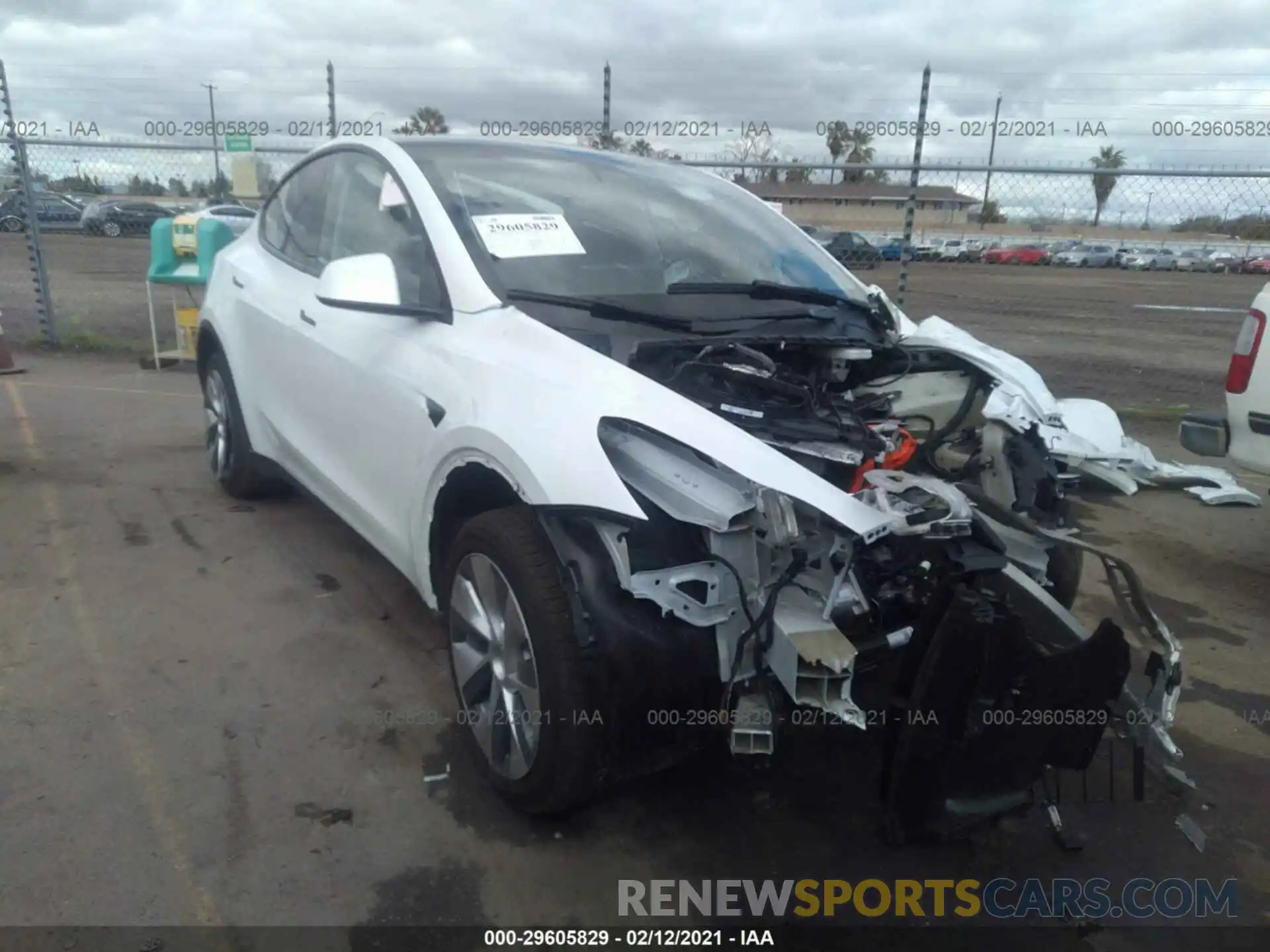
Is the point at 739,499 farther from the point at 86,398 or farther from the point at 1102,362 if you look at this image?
the point at 1102,362

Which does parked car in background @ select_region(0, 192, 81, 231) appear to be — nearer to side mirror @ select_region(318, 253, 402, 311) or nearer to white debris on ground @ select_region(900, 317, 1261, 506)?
side mirror @ select_region(318, 253, 402, 311)

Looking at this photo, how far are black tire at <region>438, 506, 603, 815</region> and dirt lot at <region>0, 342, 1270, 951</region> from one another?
9.8 inches

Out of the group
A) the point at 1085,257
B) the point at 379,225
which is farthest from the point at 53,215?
the point at 379,225

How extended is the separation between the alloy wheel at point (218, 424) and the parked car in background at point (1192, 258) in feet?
58.9

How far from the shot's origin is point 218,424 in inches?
197

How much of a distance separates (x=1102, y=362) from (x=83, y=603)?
9.95 m

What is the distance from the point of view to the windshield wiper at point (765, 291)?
3123 mm

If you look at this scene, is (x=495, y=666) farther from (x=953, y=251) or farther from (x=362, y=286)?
(x=953, y=251)

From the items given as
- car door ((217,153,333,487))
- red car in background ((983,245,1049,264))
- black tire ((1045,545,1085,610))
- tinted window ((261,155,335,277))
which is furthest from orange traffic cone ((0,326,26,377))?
red car in background ((983,245,1049,264))

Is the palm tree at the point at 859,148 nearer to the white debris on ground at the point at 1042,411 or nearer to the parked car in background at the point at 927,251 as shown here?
the white debris on ground at the point at 1042,411

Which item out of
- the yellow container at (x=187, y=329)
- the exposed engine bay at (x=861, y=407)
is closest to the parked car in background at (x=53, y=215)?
the yellow container at (x=187, y=329)

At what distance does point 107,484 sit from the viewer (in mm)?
5332

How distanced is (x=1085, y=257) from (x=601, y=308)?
1480 cm

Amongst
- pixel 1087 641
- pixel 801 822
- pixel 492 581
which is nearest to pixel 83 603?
pixel 492 581
